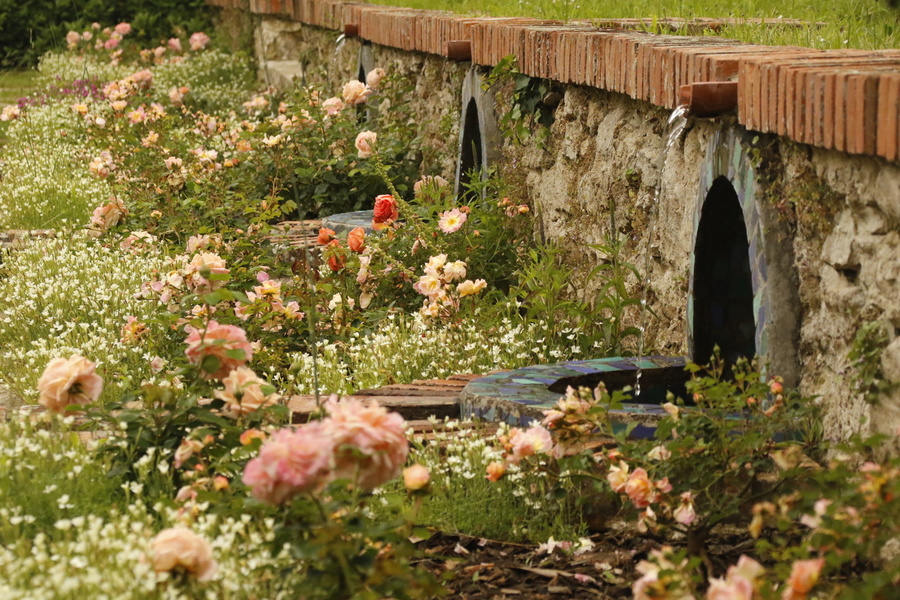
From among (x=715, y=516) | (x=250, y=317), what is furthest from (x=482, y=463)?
(x=250, y=317)

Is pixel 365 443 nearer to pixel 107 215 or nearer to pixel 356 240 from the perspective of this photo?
pixel 356 240

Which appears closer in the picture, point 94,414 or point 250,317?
point 94,414

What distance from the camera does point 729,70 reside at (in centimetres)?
339

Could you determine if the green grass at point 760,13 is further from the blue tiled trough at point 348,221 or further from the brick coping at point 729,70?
the blue tiled trough at point 348,221

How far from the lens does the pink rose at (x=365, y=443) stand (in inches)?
87.9

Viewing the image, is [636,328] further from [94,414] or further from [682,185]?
[94,414]

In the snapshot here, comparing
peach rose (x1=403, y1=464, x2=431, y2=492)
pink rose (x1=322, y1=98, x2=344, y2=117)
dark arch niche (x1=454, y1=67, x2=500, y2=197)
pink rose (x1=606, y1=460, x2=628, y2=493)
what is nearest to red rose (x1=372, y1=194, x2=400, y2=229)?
dark arch niche (x1=454, y1=67, x2=500, y2=197)

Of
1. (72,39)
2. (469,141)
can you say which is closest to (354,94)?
(469,141)

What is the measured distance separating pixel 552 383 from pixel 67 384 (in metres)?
1.52

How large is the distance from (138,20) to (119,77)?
206 cm

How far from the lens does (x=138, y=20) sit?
14.8m

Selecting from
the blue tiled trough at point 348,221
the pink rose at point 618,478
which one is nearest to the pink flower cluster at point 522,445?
the pink rose at point 618,478

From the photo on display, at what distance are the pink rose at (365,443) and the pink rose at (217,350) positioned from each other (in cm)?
59

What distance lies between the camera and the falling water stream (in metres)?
3.68
